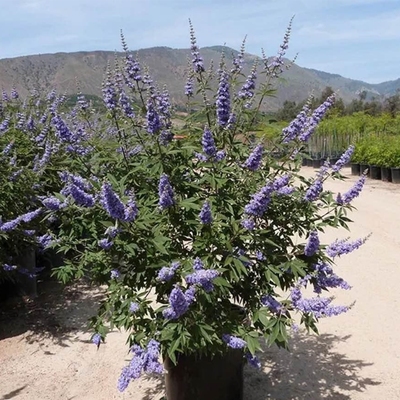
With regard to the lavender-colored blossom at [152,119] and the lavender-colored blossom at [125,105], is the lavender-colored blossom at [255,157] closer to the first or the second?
the lavender-colored blossom at [152,119]

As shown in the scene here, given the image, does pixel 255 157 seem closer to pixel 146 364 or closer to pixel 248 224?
Answer: pixel 248 224

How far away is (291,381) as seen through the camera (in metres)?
4.20

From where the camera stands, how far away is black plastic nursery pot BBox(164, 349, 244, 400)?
3363 millimetres

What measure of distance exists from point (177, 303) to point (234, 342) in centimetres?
55

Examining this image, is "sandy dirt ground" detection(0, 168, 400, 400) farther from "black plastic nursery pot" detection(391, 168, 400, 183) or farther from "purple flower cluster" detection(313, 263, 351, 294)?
"black plastic nursery pot" detection(391, 168, 400, 183)

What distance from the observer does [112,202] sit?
2.49 m

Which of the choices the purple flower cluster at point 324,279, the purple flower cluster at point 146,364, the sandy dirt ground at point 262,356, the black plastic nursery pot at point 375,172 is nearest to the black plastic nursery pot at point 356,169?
the black plastic nursery pot at point 375,172

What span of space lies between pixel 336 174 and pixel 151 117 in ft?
4.03

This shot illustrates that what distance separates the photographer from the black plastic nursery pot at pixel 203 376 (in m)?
3.36

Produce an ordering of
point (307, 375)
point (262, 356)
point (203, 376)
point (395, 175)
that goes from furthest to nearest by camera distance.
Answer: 1. point (395, 175)
2. point (262, 356)
3. point (307, 375)
4. point (203, 376)

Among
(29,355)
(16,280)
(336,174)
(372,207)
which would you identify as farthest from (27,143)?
(372,207)

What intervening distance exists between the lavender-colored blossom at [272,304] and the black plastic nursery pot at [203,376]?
0.55 m

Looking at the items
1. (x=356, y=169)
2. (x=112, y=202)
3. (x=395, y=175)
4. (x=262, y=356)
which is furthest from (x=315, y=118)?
(x=356, y=169)

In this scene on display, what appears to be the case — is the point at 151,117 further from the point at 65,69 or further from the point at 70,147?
the point at 65,69
